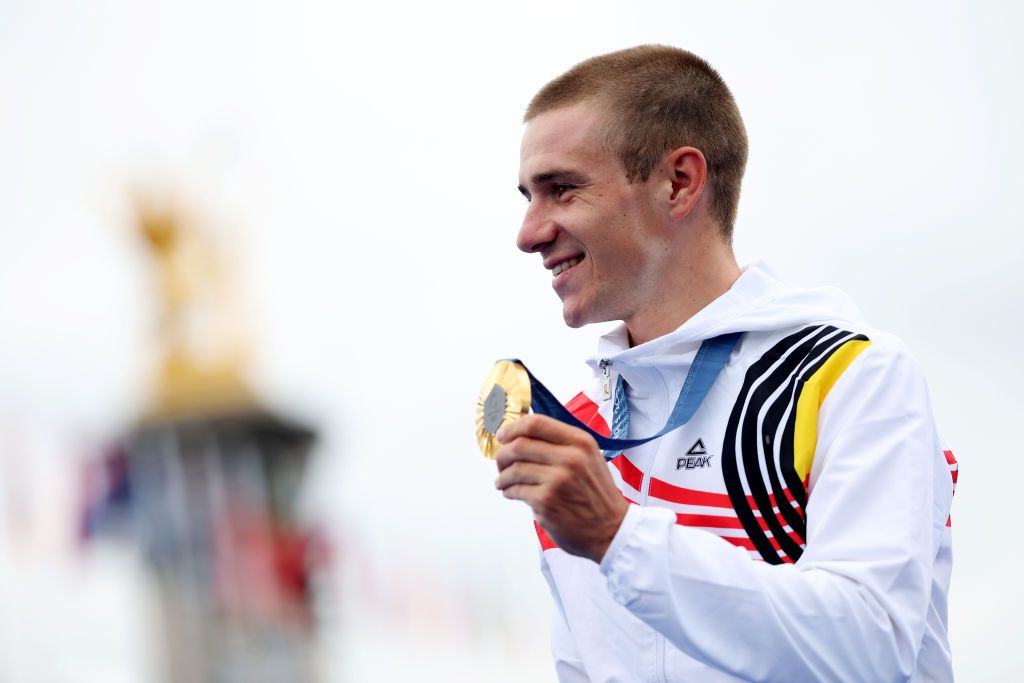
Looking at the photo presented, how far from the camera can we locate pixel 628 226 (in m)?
3.68

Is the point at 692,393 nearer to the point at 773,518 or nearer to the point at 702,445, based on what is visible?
the point at 702,445

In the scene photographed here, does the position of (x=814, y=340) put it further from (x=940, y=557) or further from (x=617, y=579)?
(x=617, y=579)

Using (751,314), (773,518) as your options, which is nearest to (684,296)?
(751,314)

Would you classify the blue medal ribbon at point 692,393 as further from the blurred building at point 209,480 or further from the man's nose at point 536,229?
the blurred building at point 209,480

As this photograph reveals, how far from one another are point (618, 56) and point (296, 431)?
26435mm

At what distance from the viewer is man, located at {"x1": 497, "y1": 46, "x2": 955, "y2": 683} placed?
2688mm

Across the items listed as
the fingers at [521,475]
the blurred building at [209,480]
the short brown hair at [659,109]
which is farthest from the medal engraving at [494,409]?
the blurred building at [209,480]

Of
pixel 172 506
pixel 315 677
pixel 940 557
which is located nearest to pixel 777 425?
pixel 940 557

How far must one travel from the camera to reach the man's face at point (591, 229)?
12.0ft

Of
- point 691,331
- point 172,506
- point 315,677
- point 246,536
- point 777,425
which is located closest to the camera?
point 777,425

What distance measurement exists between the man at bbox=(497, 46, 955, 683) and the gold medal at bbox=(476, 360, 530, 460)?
0.53 ft

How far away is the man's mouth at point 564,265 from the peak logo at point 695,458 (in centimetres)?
61

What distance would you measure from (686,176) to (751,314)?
20.3 inches

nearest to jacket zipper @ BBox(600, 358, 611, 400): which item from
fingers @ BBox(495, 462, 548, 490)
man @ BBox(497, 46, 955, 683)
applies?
man @ BBox(497, 46, 955, 683)
